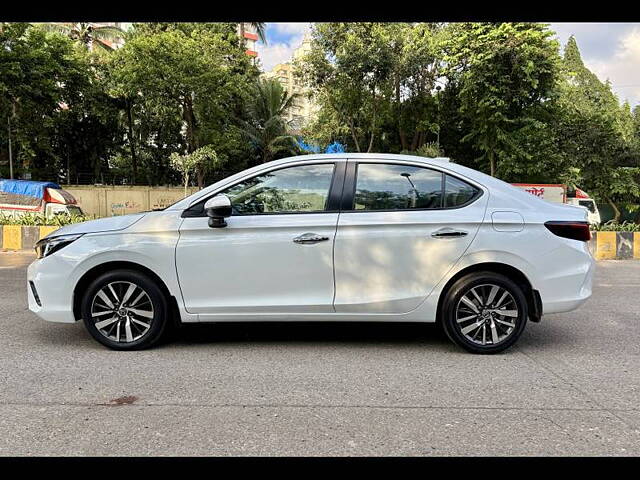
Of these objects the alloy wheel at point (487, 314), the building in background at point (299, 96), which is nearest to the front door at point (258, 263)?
the alloy wheel at point (487, 314)

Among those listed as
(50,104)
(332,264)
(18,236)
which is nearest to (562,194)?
(332,264)

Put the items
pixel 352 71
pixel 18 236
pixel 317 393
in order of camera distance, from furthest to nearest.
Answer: pixel 352 71 → pixel 18 236 → pixel 317 393

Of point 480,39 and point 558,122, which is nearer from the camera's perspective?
point 480,39

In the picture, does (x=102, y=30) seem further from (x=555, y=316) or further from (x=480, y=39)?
(x=555, y=316)

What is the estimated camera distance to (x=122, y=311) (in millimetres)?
4445

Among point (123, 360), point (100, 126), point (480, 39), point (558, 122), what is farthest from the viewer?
point (100, 126)

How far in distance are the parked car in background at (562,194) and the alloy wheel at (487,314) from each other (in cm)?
1039

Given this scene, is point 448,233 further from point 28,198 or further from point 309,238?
point 28,198

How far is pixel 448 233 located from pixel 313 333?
1720 mm

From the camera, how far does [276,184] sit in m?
4.53

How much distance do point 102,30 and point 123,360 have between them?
30.8 metres

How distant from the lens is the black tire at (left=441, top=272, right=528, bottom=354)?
171 inches

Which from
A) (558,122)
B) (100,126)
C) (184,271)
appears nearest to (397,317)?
(184,271)

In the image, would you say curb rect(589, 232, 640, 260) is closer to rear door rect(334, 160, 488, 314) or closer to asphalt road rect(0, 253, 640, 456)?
asphalt road rect(0, 253, 640, 456)
